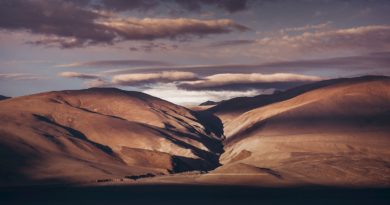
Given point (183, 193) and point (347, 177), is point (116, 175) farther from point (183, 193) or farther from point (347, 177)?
point (347, 177)

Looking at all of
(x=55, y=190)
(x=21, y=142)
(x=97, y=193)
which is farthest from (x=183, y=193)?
(x=21, y=142)

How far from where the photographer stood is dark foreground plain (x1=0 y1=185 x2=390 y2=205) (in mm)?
124812

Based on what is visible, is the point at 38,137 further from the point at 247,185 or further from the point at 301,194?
the point at 301,194

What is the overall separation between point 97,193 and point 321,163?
6803 centimetres

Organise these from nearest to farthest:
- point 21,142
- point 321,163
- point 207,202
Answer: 1. point 207,202
2. point 321,163
3. point 21,142

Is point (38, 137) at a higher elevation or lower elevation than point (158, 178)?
higher

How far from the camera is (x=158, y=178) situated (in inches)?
6649

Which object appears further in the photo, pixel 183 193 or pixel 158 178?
pixel 158 178

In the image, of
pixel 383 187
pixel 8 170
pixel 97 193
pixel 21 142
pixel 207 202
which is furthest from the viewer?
pixel 21 142

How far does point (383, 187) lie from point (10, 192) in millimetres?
82686

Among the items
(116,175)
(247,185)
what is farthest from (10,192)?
(247,185)

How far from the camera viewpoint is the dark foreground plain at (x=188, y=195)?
124812 mm

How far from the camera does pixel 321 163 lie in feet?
590

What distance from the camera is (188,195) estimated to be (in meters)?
136
